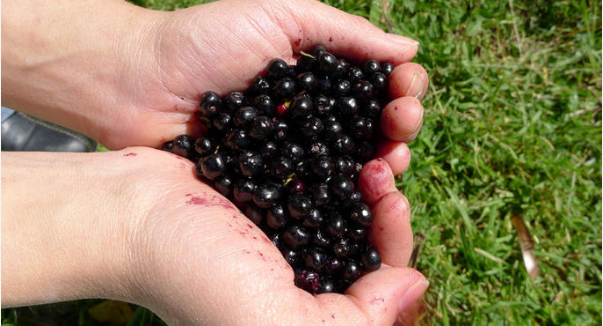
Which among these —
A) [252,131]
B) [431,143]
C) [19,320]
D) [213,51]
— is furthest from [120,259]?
→ [431,143]

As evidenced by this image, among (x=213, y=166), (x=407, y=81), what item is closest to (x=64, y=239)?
(x=213, y=166)

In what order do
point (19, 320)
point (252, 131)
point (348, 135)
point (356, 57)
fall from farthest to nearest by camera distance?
point (19, 320) < point (356, 57) < point (348, 135) < point (252, 131)

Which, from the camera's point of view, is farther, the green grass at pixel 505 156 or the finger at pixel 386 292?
the green grass at pixel 505 156

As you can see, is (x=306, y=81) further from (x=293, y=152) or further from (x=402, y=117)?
(x=402, y=117)

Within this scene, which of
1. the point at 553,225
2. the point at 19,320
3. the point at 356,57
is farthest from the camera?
the point at 553,225

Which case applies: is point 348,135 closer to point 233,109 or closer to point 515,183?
point 233,109

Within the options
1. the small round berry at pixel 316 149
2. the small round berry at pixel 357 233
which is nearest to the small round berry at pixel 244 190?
the small round berry at pixel 316 149

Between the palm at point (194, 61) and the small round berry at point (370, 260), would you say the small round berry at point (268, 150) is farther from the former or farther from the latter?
the small round berry at point (370, 260)

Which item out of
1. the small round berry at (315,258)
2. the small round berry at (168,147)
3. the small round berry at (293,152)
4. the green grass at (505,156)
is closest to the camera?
the small round berry at (315,258)
